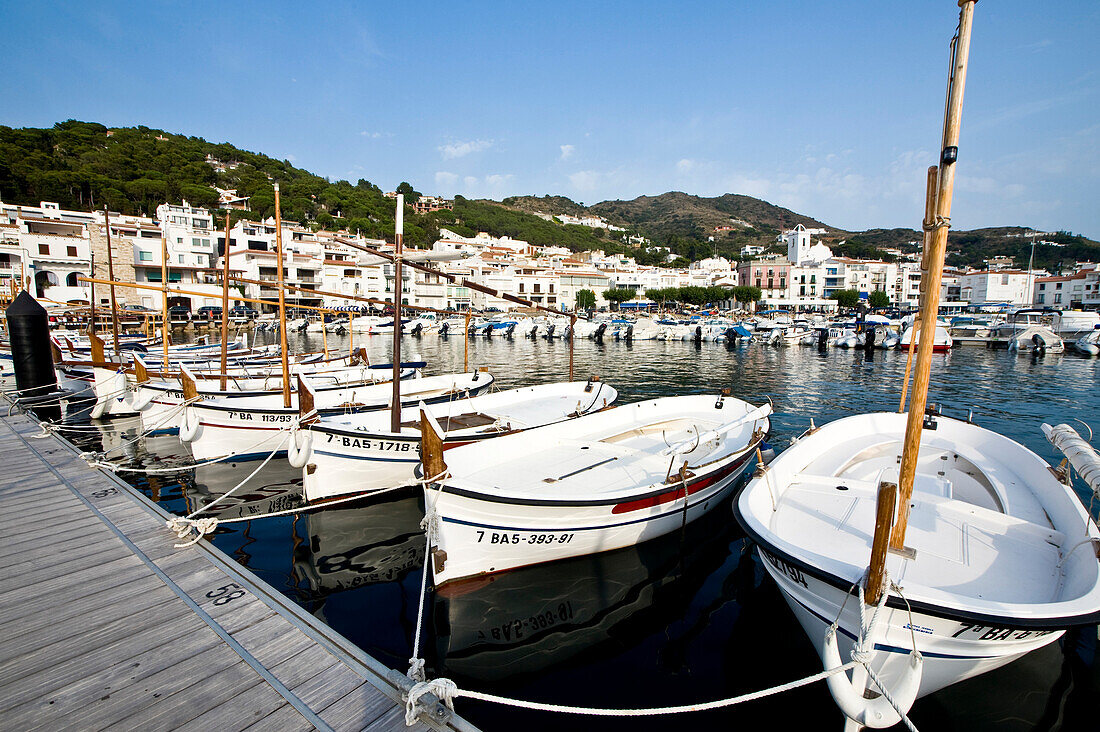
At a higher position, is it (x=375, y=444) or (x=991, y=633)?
(x=991, y=633)

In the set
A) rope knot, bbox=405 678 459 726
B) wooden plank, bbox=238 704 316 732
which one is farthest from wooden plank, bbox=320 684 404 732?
rope knot, bbox=405 678 459 726

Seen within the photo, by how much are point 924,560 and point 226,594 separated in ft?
21.6

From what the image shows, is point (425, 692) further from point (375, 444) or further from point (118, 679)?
point (375, 444)

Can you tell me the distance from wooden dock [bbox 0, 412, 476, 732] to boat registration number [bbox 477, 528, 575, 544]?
96.5 inches

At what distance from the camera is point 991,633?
3.58 meters

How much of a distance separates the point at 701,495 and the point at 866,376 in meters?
23.8

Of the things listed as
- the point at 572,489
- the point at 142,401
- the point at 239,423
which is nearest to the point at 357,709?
the point at 572,489

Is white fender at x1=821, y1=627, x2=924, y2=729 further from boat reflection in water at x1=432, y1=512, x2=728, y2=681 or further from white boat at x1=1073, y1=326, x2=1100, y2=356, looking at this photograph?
white boat at x1=1073, y1=326, x2=1100, y2=356

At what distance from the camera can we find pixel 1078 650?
531 centimetres

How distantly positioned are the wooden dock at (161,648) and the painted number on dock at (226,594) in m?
0.01

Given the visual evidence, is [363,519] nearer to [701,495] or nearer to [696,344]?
[701,495]

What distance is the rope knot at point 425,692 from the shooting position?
2.96 metres

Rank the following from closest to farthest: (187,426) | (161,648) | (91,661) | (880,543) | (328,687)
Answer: (328,687)
(880,543)
(91,661)
(161,648)
(187,426)

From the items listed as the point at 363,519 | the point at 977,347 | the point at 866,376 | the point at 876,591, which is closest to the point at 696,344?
the point at 866,376
